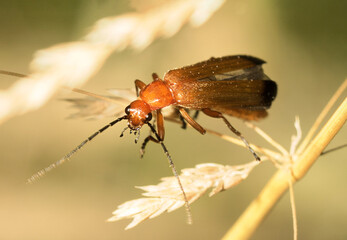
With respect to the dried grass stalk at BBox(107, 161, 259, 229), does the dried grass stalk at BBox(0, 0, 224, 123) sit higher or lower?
higher

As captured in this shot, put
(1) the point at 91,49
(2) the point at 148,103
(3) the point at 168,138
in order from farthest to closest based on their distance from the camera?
(3) the point at 168,138 < (2) the point at 148,103 < (1) the point at 91,49

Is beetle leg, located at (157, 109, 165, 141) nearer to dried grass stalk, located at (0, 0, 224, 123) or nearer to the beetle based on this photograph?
the beetle

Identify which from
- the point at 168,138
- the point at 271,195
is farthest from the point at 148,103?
the point at 168,138

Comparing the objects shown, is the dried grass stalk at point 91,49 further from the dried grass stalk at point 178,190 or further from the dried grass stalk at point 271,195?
the dried grass stalk at point 271,195

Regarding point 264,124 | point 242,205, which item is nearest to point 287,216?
point 242,205

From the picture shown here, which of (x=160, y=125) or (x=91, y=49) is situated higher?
(x=91, y=49)

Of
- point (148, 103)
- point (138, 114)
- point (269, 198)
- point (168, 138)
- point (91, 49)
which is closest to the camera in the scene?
point (269, 198)

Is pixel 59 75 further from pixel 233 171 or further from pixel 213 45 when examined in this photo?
pixel 213 45

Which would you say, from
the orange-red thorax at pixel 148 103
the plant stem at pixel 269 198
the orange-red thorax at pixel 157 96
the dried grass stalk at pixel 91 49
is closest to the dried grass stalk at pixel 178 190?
the plant stem at pixel 269 198

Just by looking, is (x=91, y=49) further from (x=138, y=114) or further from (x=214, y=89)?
(x=214, y=89)

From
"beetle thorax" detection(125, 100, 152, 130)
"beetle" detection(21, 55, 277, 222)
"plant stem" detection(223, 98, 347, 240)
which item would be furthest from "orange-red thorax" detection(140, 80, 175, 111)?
"plant stem" detection(223, 98, 347, 240)
